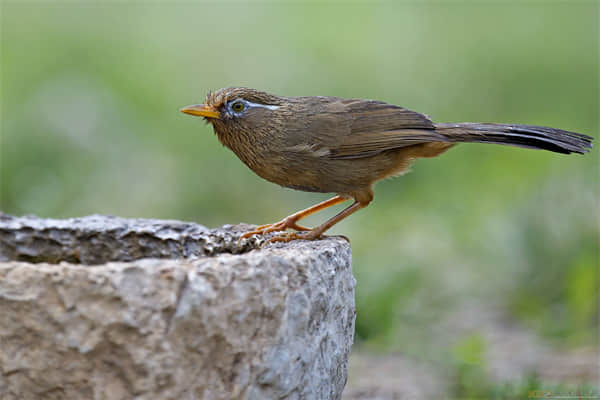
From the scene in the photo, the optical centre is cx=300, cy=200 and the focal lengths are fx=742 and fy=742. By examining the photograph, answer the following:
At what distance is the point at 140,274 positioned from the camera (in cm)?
253

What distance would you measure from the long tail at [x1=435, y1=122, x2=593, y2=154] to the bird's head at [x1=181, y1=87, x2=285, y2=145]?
1.01 meters

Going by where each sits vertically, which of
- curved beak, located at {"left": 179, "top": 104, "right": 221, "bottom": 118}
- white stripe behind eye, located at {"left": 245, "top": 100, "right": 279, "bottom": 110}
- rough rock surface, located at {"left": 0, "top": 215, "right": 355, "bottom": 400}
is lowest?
rough rock surface, located at {"left": 0, "top": 215, "right": 355, "bottom": 400}

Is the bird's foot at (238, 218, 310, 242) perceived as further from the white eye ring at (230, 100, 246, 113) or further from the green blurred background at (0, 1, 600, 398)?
the green blurred background at (0, 1, 600, 398)

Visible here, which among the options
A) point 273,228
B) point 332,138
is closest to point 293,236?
point 273,228

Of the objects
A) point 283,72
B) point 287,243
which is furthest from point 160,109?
point 287,243

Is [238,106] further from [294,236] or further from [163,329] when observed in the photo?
[163,329]

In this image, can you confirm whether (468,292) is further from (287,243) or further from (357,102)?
(287,243)

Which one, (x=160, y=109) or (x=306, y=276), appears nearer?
(x=306, y=276)

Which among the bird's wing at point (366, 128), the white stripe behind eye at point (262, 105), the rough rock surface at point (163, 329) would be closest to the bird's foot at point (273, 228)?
the bird's wing at point (366, 128)

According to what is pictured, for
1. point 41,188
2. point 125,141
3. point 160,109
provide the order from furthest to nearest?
point 160,109, point 125,141, point 41,188

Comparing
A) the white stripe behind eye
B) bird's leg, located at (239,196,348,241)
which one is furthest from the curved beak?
bird's leg, located at (239,196,348,241)

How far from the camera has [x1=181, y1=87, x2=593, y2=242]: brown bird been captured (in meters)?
3.96

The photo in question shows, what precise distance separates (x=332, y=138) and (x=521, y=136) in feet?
3.34

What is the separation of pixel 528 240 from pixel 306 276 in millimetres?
4539
